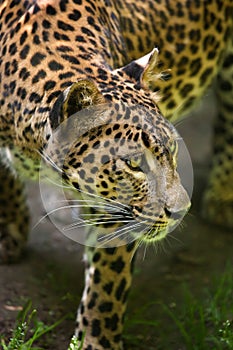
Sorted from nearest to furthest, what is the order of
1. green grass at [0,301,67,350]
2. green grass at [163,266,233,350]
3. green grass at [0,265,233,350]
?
1. green grass at [0,301,67,350]
2. green grass at [0,265,233,350]
3. green grass at [163,266,233,350]

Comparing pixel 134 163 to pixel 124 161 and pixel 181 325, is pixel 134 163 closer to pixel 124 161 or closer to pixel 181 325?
pixel 124 161

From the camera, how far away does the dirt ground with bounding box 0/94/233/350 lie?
21.4 ft

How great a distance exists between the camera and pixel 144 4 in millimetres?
6621

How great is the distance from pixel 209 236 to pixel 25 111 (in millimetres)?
3483

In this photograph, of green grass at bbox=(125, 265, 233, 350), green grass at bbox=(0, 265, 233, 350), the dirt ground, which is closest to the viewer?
green grass at bbox=(0, 265, 233, 350)

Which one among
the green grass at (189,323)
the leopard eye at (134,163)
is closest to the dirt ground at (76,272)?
the green grass at (189,323)

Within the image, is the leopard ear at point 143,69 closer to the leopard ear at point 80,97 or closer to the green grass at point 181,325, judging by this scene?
the leopard ear at point 80,97

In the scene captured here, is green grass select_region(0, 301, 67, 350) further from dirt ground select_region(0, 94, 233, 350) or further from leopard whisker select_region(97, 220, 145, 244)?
leopard whisker select_region(97, 220, 145, 244)

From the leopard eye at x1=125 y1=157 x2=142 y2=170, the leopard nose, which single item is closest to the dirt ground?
the leopard nose

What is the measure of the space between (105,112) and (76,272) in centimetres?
273

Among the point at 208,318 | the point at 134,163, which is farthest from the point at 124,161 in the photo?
the point at 208,318

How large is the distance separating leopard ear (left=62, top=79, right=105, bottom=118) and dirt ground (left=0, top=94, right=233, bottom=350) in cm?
194

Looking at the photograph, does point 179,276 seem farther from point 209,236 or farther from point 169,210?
point 169,210

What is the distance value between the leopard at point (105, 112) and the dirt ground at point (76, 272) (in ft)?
1.09
